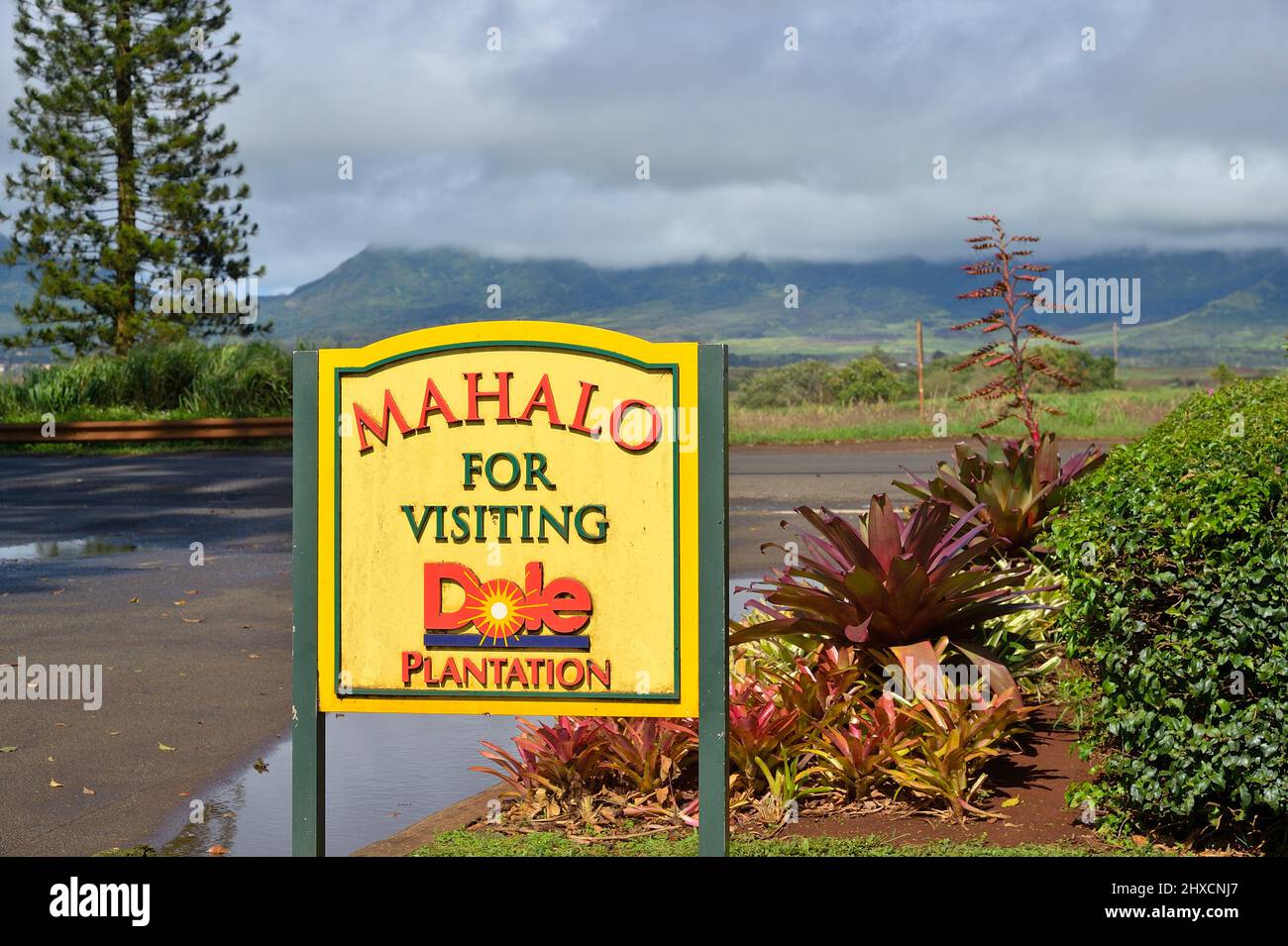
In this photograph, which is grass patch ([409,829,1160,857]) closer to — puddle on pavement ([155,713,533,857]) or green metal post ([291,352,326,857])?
puddle on pavement ([155,713,533,857])

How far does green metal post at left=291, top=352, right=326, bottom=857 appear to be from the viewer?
4523 mm

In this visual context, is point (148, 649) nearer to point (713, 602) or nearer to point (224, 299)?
point (713, 602)

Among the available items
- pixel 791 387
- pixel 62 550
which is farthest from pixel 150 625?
pixel 791 387

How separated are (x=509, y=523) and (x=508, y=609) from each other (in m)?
0.26

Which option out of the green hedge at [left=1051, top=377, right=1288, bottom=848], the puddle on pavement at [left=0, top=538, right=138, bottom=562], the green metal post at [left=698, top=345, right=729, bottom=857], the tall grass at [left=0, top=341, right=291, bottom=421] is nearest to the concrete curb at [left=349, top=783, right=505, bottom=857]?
the green metal post at [left=698, top=345, right=729, bottom=857]

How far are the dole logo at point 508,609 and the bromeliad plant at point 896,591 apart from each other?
190 cm

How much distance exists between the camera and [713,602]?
4.39m

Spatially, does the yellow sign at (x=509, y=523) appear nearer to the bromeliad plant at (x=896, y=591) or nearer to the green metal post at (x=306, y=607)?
the green metal post at (x=306, y=607)

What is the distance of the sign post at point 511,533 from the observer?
440 cm

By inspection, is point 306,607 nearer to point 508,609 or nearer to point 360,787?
point 508,609

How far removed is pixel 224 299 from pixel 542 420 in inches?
1797

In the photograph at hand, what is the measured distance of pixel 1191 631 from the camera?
16.2 ft

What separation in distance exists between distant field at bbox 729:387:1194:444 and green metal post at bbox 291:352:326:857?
22.9 m
